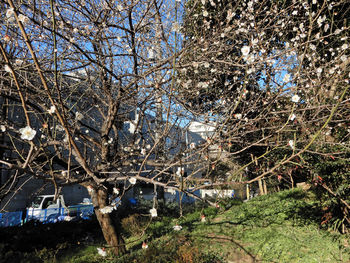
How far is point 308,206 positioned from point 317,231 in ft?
2.69

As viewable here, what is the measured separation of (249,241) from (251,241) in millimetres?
38

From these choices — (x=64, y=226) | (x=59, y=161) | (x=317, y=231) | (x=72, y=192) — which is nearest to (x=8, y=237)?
(x=64, y=226)

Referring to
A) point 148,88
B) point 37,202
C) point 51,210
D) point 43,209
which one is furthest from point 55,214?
point 148,88

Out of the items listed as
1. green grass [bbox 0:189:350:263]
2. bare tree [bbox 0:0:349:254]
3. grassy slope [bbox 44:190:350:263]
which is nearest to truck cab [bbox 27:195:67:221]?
green grass [bbox 0:189:350:263]

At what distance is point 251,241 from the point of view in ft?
15.2

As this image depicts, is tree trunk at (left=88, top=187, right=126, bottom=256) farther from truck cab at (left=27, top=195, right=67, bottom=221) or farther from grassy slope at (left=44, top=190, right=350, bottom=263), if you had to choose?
truck cab at (left=27, top=195, right=67, bottom=221)

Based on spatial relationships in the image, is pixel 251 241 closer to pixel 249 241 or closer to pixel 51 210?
pixel 249 241

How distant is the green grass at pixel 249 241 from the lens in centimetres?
394

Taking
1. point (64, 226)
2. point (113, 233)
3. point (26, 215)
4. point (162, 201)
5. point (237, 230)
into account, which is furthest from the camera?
point (162, 201)

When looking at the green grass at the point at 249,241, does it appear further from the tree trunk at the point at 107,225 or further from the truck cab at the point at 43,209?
the truck cab at the point at 43,209

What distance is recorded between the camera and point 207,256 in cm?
410

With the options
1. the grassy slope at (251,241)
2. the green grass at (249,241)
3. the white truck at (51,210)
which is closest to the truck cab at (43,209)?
the white truck at (51,210)

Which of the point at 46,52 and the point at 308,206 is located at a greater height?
the point at 46,52

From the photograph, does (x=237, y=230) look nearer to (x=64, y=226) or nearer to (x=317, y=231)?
(x=317, y=231)
